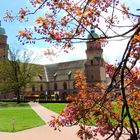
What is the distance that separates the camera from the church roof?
10475 cm

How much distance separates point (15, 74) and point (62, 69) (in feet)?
148

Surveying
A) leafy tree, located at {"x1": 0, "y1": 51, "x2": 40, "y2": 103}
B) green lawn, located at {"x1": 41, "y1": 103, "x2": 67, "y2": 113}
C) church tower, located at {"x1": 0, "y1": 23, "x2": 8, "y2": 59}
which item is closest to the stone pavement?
green lawn, located at {"x1": 41, "y1": 103, "x2": 67, "y2": 113}

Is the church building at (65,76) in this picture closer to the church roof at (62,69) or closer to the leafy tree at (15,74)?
the church roof at (62,69)

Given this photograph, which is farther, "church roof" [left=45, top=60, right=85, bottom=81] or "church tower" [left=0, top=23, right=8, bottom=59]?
"church roof" [left=45, top=60, right=85, bottom=81]

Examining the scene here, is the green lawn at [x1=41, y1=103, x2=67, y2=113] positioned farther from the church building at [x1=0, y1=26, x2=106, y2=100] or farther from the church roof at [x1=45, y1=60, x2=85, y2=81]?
the church roof at [x1=45, y1=60, x2=85, y2=81]

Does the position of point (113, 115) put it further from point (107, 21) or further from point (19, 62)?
point (19, 62)

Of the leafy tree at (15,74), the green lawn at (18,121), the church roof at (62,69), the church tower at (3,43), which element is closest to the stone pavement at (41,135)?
the green lawn at (18,121)

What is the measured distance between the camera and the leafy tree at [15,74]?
6146cm

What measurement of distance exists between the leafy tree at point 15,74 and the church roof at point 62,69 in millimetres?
37317

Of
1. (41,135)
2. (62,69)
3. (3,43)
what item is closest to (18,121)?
(41,135)

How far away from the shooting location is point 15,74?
6338 cm

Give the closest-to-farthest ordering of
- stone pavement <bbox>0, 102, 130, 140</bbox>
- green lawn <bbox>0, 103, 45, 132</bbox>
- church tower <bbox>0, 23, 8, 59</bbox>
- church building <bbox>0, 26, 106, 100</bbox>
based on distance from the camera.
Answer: stone pavement <bbox>0, 102, 130, 140</bbox>, green lawn <bbox>0, 103, 45, 132</bbox>, church tower <bbox>0, 23, 8, 59</bbox>, church building <bbox>0, 26, 106, 100</bbox>

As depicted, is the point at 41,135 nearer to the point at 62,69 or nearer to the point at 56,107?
the point at 56,107

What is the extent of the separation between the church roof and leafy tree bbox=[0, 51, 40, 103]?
37317mm
